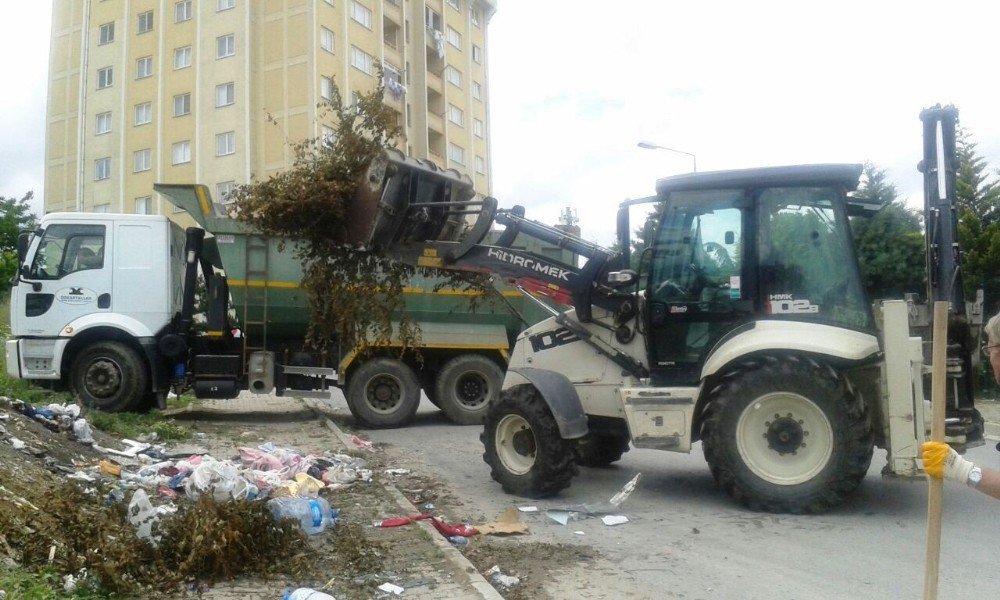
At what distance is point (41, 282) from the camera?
38.5ft

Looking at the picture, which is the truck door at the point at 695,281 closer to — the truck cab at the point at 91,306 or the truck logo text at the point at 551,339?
the truck logo text at the point at 551,339

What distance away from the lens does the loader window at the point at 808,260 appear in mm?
7043

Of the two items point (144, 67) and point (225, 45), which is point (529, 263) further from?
point (144, 67)

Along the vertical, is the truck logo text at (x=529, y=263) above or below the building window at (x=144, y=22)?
below

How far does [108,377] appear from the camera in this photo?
11758 mm

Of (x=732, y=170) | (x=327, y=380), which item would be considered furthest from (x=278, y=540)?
(x=327, y=380)

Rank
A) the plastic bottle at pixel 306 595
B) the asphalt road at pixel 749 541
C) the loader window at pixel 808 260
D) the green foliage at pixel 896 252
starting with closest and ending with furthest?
the plastic bottle at pixel 306 595, the asphalt road at pixel 749 541, the loader window at pixel 808 260, the green foliage at pixel 896 252

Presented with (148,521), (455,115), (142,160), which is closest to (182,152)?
(142,160)

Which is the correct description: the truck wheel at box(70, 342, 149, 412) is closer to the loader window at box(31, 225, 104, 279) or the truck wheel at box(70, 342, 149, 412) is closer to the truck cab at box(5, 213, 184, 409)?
the truck cab at box(5, 213, 184, 409)

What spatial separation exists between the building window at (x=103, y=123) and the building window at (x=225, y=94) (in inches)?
235

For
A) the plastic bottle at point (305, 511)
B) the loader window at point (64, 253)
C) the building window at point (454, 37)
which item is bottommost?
the plastic bottle at point (305, 511)

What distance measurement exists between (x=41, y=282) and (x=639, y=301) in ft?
27.6

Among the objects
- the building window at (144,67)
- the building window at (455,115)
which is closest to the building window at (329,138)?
the building window at (144,67)

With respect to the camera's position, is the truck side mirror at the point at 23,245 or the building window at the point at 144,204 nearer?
the truck side mirror at the point at 23,245
